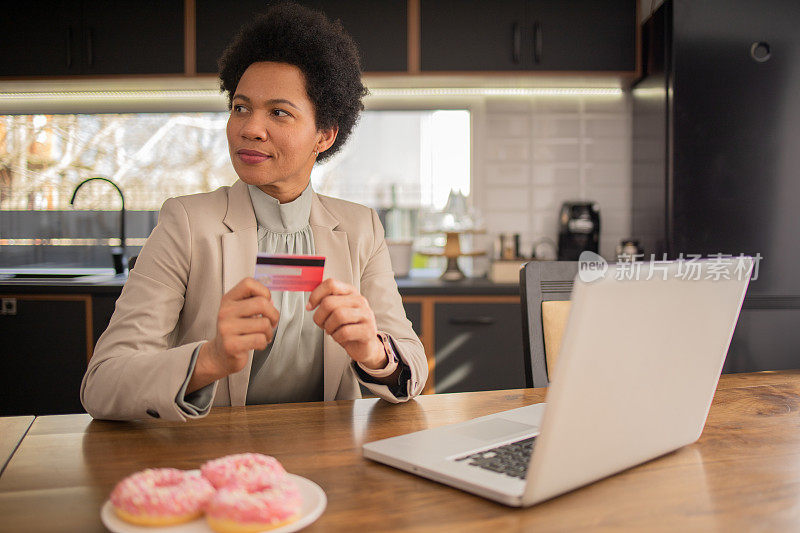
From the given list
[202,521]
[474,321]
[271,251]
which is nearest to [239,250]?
[271,251]

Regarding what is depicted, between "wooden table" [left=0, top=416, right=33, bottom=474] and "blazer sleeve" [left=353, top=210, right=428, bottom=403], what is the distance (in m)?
0.53

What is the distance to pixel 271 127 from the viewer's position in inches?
53.9

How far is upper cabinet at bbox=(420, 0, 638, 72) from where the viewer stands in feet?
10.4

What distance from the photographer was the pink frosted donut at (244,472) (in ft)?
2.20

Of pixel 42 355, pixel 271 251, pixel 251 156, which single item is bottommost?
pixel 42 355

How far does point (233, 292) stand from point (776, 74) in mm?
2727

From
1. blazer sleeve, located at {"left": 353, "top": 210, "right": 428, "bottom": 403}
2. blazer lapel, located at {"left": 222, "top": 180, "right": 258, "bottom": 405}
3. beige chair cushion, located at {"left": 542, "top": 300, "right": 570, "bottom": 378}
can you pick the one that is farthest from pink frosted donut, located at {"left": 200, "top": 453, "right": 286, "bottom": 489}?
beige chair cushion, located at {"left": 542, "top": 300, "right": 570, "bottom": 378}

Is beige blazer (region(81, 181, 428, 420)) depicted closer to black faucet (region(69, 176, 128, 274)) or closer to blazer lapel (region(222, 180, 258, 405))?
blazer lapel (region(222, 180, 258, 405))

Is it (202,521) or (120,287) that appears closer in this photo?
(202,521)

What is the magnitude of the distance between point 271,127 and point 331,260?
12.2 inches

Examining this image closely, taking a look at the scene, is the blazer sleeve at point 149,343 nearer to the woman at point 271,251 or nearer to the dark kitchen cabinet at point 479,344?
the woman at point 271,251

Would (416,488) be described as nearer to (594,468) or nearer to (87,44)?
(594,468)

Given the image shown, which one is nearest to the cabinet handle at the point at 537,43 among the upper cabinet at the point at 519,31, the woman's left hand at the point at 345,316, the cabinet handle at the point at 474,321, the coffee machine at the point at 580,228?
the upper cabinet at the point at 519,31

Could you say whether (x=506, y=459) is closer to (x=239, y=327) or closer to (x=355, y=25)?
(x=239, y=327)
